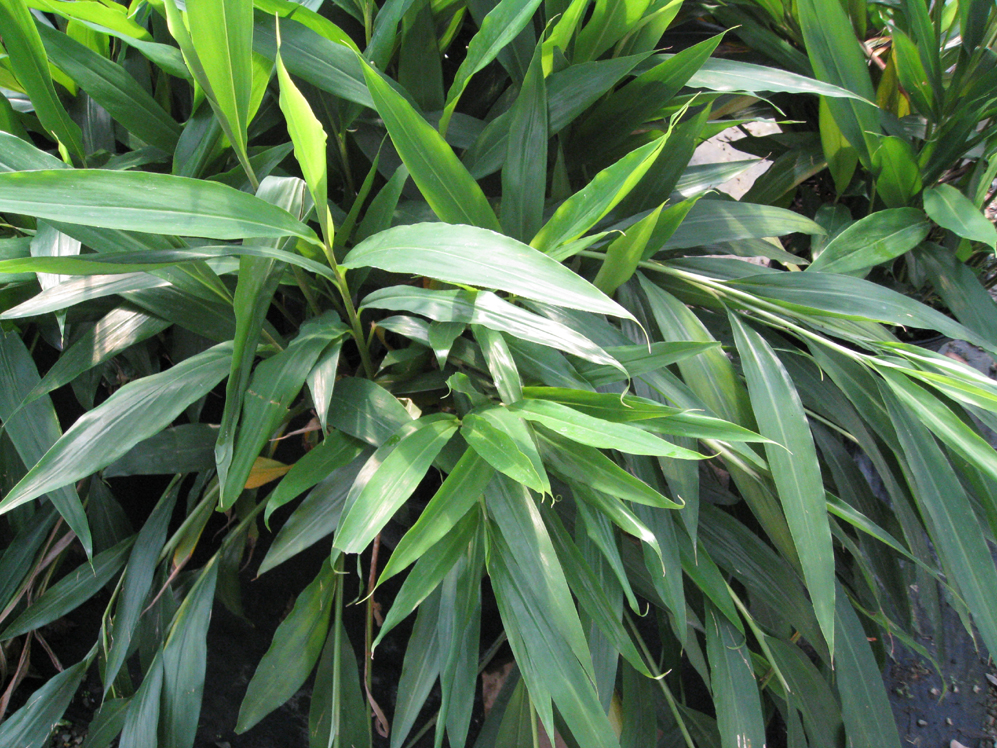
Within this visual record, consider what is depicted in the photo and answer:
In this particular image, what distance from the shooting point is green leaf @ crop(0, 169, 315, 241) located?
30cm

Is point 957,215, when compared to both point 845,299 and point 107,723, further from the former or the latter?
point 107,723

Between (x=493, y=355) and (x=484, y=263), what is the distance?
0.10 metres

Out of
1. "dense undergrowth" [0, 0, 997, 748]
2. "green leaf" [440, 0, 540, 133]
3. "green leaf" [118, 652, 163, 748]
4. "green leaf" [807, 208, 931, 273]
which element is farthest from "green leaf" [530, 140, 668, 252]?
Result: "green leaf" [118, 652, 163, 748]

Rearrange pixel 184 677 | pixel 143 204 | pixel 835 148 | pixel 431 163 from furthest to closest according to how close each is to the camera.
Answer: pixel 835 148 < pixel 184 677 < pixel 431 163 < pixel 143 204

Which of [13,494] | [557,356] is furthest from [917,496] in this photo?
[13,494]

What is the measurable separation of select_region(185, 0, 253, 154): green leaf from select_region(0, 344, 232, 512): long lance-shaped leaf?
17cm

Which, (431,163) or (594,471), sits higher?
(431,163)

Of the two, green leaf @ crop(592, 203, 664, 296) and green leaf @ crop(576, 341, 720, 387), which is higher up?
green leaf @ crop(592, 203, 664, 296)

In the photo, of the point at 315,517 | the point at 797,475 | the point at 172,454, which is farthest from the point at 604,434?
the point at 172,454

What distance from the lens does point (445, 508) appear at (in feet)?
1.33

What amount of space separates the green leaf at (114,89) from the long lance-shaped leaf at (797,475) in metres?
0.53

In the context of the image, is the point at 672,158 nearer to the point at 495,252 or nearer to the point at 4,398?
the point at 495,252

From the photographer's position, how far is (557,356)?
1.58 ft

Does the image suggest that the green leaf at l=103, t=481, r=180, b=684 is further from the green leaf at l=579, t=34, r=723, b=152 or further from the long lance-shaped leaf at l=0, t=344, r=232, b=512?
the green leaf at l=579, t=34, r=723, b=152
